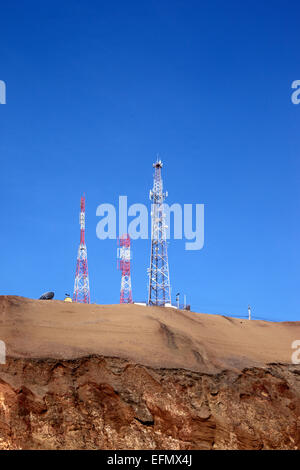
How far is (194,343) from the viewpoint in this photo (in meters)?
17.4

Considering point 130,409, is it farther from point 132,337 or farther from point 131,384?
point 132,337

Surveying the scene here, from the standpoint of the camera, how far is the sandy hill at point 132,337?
49.1ft

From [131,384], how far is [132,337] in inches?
87.5

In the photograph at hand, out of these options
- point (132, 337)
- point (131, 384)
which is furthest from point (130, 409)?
point (132, 337)

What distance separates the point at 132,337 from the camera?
16.3 meters

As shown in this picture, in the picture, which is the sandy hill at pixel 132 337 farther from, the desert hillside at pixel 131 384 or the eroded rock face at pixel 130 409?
the eroded rock face at pixel 130 409

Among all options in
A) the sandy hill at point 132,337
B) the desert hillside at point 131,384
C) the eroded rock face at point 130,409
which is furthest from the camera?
the sandy hill at point 132,337

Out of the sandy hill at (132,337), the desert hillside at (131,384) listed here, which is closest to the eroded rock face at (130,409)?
the desert hillside at (131,384)

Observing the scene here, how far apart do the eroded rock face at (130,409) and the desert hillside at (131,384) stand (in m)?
0.03

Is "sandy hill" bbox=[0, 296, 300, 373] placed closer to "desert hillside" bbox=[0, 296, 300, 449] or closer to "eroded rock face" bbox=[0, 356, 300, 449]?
"desert hillside" bbox=[0, 296, 300, 449]
